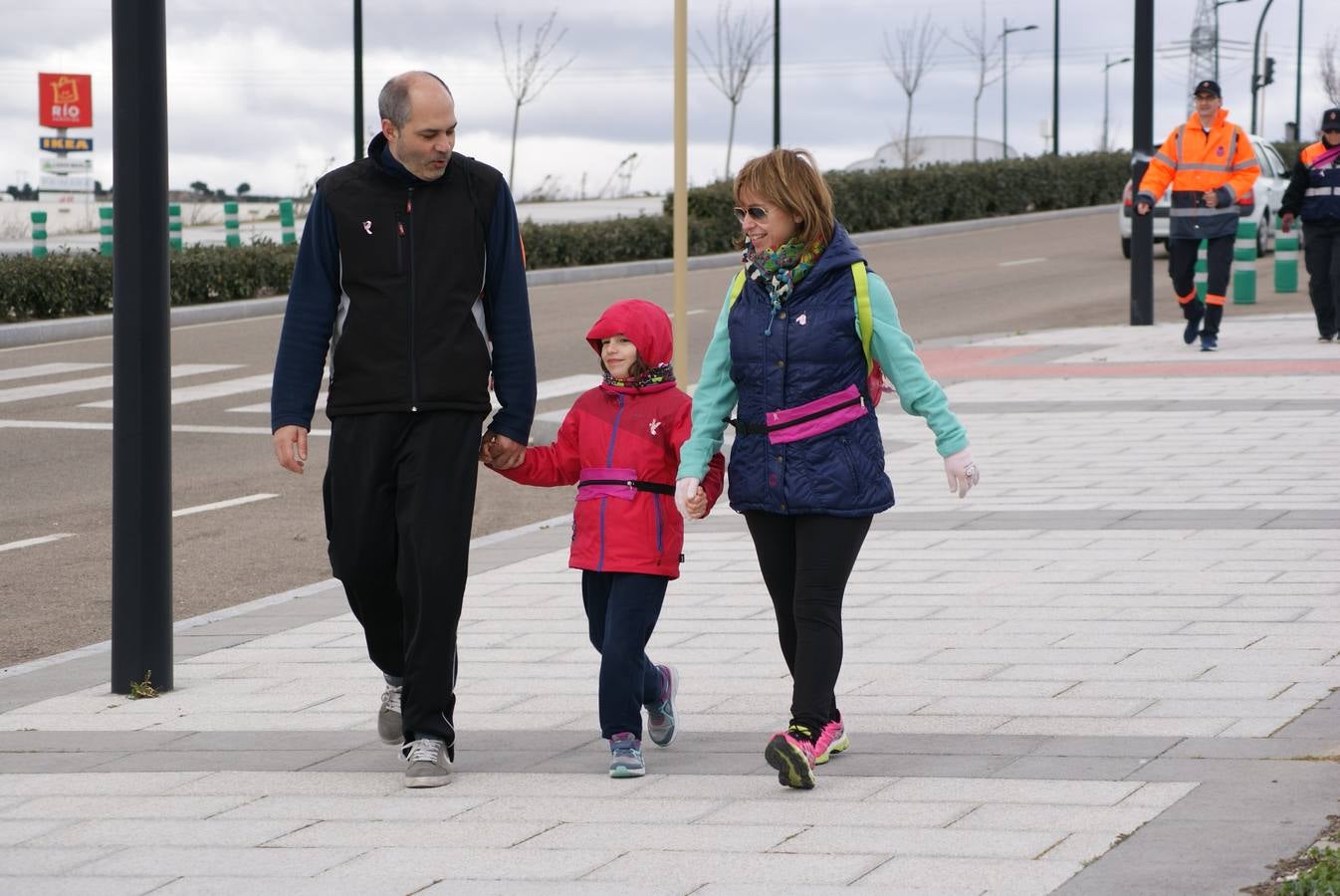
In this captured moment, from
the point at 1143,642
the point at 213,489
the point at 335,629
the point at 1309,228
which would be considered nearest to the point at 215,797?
the point at 335,629

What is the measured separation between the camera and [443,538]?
5.33 m

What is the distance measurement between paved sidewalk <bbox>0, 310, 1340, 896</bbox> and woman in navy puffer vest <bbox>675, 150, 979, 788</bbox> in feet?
1.45

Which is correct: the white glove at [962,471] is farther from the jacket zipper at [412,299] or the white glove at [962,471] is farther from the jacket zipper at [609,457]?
the jacket zipper at [412,299]

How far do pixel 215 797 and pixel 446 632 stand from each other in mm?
703

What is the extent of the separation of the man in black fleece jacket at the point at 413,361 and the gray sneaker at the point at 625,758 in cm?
43

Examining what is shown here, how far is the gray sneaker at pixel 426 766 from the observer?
17.1 ft

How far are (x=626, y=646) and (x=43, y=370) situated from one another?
44.3ft

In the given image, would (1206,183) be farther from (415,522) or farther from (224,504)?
(415,522)

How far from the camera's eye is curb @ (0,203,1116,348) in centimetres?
2078

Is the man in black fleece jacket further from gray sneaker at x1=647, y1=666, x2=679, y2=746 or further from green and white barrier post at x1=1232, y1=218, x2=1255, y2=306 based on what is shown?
green and white barrier post at x1=1232, y1=218, x2=1255, y2=306

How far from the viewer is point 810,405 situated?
5.21 meters

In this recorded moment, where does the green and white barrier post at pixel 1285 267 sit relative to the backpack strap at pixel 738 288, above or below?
above

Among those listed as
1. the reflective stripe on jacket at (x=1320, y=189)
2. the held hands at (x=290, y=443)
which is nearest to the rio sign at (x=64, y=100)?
the reflective stripe on jacket at (x=1320, y=189)

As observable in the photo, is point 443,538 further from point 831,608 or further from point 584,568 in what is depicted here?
point 831,608
